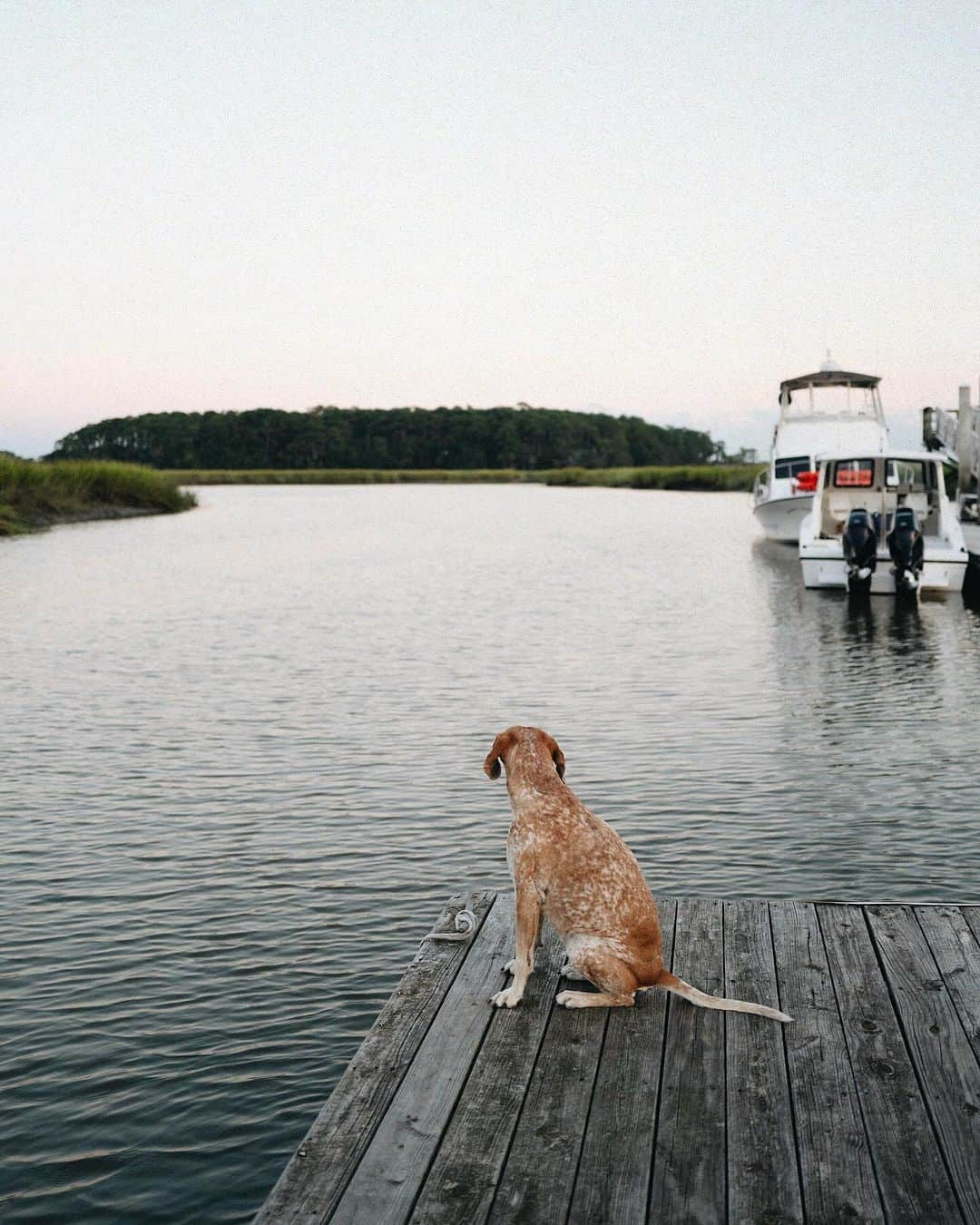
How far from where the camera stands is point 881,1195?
3.79m

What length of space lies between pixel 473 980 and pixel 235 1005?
193 cm

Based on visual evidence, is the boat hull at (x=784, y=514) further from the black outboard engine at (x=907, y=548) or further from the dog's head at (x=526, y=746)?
the dog's head at (x=526, y=746)

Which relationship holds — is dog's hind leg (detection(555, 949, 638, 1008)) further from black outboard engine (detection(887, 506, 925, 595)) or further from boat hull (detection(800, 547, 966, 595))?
boat hull (detection(800, 547, 966, 595))

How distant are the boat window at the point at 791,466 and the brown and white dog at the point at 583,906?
3251 centimetres

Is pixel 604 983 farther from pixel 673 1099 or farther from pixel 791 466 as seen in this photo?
pixel 791 466

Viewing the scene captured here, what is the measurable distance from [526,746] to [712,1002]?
125 cm

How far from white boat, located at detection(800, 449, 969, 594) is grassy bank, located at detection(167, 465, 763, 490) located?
4302cm

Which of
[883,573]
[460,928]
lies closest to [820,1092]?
[460,928]

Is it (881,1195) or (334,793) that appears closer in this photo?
(881,1195)

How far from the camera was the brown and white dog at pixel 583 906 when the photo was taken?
5.05 meters

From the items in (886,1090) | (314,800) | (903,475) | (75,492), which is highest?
(903,475)

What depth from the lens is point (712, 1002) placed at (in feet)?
16.4

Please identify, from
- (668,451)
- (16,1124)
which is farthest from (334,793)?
(668,451)

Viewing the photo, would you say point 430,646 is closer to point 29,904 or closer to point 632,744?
point 632,744
